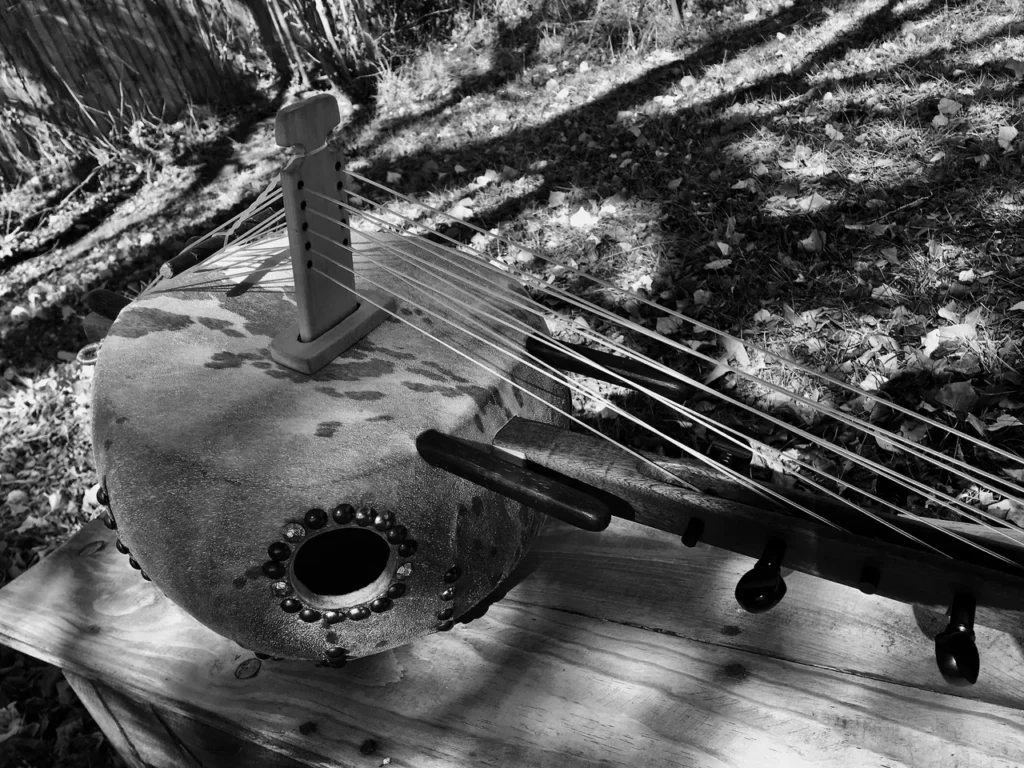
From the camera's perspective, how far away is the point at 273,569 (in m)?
1.43

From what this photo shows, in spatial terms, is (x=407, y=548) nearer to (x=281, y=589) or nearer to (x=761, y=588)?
(x=281, y=589)

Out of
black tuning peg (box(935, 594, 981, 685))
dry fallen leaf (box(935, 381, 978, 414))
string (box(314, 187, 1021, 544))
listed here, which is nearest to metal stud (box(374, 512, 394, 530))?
string (box(314, 187, 1021, 544))

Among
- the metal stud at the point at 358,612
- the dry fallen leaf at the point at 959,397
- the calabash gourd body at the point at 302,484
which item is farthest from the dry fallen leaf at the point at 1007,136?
the metal stud at the point at 358,612

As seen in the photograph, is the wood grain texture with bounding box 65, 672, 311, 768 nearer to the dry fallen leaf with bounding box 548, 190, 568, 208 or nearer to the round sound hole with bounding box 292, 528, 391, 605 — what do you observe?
the round sound hole with bounding box 292, 528, 391, 605

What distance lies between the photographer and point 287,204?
152 centimetres

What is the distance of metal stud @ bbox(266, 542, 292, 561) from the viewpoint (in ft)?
4.64

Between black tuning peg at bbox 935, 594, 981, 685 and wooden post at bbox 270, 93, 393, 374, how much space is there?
1210mm

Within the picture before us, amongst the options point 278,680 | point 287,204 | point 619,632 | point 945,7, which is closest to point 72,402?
point 278,680

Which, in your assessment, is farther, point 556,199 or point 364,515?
point 556,199

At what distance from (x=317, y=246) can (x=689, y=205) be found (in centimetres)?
241

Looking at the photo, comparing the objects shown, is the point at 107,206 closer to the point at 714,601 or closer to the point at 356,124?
the point at 356,124

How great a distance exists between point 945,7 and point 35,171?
558cm

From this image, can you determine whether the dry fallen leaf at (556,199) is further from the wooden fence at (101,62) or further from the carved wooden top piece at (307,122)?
the wooden fence at (101,62)

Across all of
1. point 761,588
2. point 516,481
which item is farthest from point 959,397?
point 516,481
